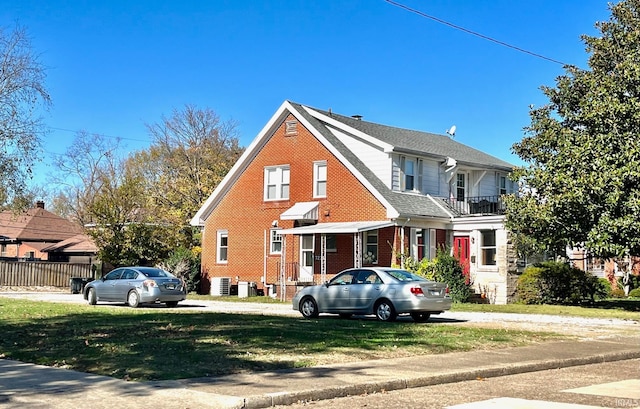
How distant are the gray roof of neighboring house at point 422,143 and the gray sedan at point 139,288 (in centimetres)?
1231

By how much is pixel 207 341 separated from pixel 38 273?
107ft

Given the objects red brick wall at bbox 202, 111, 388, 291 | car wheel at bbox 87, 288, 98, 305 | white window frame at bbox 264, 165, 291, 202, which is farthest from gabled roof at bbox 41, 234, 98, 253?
car wheel at bbox 87, 288, 98, 305

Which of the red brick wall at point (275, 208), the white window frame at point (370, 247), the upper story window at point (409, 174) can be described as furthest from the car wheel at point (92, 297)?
the upper story window at point (409, 174)

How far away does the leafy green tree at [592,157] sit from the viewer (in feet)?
81.3

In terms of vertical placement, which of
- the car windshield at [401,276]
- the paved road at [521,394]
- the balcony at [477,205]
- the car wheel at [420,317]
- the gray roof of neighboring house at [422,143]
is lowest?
the paved road at [521,394]

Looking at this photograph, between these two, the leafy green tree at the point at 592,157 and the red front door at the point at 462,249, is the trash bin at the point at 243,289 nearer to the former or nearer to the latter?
the red front door at the point at 462,249

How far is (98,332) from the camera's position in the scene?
14.6 meters

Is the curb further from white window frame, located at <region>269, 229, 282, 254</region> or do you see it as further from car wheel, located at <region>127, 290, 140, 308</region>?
white window frame, located at <region>269, 229, 282, 254</region>

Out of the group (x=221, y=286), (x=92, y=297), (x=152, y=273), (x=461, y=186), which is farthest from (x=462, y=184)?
(x=92, y=297)

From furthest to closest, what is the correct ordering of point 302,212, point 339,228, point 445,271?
point 302,212
point 339,228
point 445,271

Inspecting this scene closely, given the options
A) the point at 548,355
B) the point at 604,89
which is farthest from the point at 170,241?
the point at 548,355

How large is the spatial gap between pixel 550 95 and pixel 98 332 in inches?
851

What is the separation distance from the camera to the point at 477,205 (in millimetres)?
35188

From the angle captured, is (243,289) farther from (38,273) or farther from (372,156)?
(38,273)
